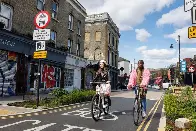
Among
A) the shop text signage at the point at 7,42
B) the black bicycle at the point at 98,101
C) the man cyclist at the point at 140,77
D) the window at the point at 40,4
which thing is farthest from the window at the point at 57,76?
the man cyclist at the point at 140,77

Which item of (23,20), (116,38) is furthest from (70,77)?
(116,38)

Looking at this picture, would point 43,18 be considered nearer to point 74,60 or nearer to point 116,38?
point 74,60

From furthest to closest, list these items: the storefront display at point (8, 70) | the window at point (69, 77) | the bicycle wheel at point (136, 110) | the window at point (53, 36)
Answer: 1. the window at point (69, 77)
2. the window at point (53, 36)
3. the storefront display at point (8, 70)
4. the bicycle wheel at point (136, 110)

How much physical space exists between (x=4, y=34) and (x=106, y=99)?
32.9ft

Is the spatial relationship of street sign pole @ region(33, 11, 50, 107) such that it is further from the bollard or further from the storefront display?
the storefront display

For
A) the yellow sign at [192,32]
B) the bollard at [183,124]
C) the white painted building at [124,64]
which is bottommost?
the bollard at [183,124]

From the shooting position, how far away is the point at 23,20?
18.7 m

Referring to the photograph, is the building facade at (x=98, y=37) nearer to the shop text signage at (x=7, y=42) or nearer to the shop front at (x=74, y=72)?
the shop front at (x=74, y=72)

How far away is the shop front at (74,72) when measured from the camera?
86.7 ft

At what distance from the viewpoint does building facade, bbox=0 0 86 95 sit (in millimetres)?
16391

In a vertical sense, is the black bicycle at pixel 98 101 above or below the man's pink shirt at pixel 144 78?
below

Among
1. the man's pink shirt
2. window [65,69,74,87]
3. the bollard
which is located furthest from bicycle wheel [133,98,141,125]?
window [65,69,74,87]

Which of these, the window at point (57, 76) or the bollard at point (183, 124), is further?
the window at point (57, 76)

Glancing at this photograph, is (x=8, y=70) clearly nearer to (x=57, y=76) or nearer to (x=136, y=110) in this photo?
(x=57, y=76)
